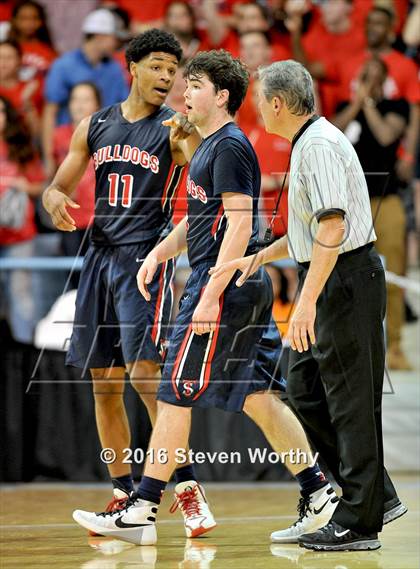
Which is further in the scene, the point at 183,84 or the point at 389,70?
the point at 389,70

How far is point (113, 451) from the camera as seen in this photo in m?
5.23

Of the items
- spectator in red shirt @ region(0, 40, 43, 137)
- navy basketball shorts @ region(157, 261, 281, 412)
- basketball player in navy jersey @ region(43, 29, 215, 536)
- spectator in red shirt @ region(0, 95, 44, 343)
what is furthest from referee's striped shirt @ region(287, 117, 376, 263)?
spectator in red shirt @ region(0, 40, 43, 137)

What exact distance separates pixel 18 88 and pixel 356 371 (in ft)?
17.2

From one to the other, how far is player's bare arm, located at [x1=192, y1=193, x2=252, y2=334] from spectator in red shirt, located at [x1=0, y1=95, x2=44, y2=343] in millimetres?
2806

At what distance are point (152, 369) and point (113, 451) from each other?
1.40 ft

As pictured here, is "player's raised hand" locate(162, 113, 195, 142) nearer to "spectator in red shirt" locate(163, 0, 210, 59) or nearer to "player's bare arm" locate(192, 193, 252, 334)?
"player's bare arm" locate(192, 193, 252, 334)

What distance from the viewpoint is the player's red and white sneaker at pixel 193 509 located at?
4867 mm

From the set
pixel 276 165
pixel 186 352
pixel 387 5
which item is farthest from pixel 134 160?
pixel 387 5

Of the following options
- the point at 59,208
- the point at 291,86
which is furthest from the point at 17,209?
the point at 291,86

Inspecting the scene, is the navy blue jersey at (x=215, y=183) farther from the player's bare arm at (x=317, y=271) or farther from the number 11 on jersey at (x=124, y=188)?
the player's bare arm at (x=317, y=271)

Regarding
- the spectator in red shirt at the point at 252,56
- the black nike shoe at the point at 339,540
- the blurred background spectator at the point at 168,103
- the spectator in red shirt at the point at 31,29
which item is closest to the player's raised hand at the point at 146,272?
the black nike shoe at the point at 339,540

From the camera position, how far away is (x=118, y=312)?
517 cm

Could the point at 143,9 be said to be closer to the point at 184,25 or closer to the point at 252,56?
the point at 184,25

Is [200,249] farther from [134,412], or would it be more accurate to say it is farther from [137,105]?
[134,412]
